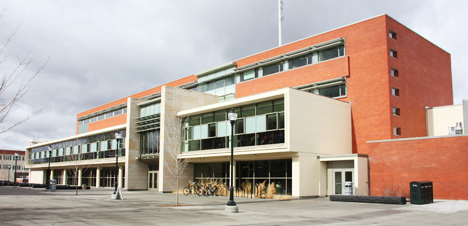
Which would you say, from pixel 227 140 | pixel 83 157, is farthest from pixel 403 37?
pixel 83 157

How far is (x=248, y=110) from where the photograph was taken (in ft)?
102

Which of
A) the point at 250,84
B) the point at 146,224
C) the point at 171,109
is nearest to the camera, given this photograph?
the point at 146,224

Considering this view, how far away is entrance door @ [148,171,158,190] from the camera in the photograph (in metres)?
41.0

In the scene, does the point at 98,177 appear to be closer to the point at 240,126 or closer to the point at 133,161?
the point at 133,161

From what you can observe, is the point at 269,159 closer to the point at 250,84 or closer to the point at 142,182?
the point at 250,84

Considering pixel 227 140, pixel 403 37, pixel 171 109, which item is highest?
pixel 403 37

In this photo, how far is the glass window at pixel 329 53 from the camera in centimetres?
3428

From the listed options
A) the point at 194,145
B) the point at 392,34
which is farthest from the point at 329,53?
the point at 194,145

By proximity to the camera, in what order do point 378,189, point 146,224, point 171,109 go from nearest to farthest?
point 146,224 < point 378,189 < point 171,109

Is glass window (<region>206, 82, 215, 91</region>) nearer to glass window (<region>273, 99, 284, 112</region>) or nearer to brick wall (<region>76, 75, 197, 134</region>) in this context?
brick wall (<region>76, 75, 197, 134</region>)

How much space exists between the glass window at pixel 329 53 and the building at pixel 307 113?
0.09 meters

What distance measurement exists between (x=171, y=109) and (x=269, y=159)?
475 inches

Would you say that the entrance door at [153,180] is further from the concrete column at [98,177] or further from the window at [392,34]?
the window at [392,34]

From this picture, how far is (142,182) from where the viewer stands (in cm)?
4175
